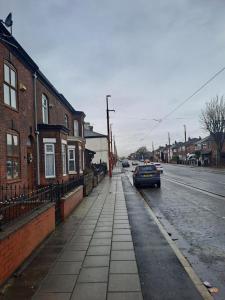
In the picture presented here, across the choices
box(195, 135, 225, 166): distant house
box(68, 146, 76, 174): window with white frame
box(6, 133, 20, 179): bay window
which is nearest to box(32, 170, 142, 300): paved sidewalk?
box(6, 133, 20, 179): bay window

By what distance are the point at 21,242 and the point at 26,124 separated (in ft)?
39.1

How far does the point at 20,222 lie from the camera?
6.70 metres

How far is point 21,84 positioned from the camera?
55.2 feet

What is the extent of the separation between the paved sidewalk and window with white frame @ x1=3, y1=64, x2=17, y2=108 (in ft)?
24.7

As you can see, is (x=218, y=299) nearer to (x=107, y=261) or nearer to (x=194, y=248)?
(x=107, y=261)

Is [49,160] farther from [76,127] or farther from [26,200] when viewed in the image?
[76,127]

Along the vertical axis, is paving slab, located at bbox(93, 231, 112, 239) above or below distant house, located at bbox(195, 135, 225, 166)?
below

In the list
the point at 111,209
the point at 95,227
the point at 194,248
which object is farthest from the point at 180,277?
the point at 111,209

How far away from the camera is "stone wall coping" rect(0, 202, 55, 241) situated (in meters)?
5.77

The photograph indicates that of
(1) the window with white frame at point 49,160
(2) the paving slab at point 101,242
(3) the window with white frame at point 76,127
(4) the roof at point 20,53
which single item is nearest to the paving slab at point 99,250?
(2) the paving slab at point 101,242

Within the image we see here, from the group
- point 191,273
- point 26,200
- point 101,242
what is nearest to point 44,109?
point 26,200

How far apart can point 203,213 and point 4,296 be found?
8930mm

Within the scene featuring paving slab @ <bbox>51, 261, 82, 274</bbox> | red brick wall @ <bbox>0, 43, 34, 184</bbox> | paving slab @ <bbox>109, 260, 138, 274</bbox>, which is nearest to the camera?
paving slab @ <bbox>109, 260, 138, 274</bbox>

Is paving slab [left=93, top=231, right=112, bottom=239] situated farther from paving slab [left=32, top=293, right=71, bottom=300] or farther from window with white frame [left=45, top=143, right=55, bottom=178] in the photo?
window with white frame [left=45, top=143, right=55, bottom=178]
